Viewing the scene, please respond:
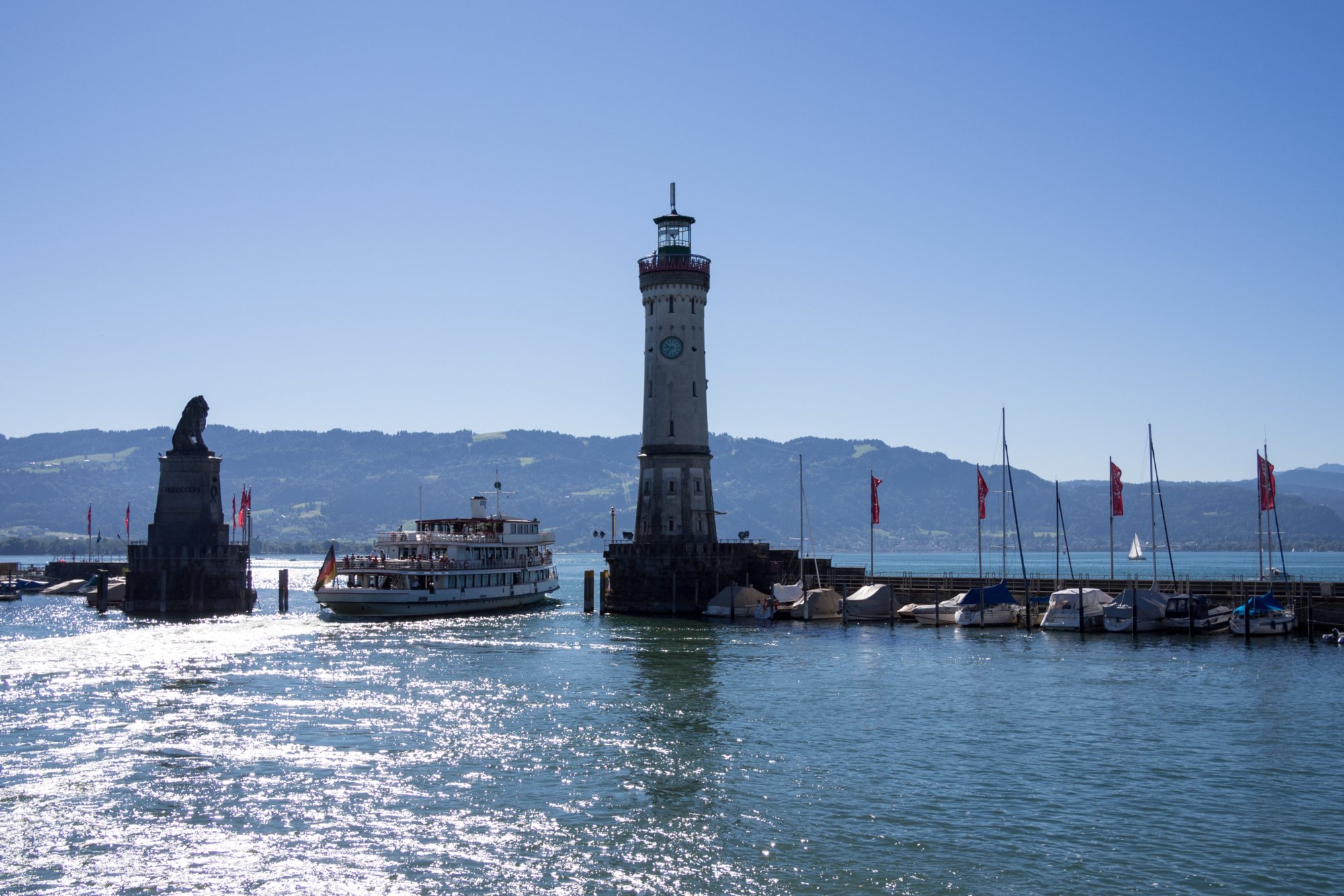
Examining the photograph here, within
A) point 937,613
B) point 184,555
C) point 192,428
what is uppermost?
point 192,428

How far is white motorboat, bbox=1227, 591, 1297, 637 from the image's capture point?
6612 centimetres

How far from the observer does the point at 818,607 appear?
82938 mm

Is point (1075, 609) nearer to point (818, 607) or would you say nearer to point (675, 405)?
point (818, 607)

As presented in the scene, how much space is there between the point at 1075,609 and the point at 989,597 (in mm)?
6015

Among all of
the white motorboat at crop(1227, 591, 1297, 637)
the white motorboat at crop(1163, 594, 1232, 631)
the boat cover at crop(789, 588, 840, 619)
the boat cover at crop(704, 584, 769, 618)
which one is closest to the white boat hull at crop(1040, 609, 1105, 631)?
the white motorboat at crop(1163, 594, 1232, 631)

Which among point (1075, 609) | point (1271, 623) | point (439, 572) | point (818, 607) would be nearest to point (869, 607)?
point (818, 607)

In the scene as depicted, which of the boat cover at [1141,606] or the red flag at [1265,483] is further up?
the red flag at [1265,483]

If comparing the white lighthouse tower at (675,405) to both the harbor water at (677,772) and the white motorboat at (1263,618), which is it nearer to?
the harbor water at (677,772)

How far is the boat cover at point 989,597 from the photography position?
75875mm

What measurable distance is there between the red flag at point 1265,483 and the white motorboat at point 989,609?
16657mm

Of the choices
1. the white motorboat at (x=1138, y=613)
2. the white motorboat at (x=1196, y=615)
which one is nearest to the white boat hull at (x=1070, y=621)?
the white motorboat at (x=1138, y=613)

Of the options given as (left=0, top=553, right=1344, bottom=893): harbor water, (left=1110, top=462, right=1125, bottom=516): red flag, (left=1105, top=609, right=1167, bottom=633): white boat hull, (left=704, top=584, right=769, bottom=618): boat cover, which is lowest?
(left=0, top=553, right=1344, bottom=893): harbor water

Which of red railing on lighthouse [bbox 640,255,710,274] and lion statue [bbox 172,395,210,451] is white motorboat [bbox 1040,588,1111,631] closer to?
red railing on lighthouse [bbox 640,255,710,274]

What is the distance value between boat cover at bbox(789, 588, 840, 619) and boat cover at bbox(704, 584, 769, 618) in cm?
253
